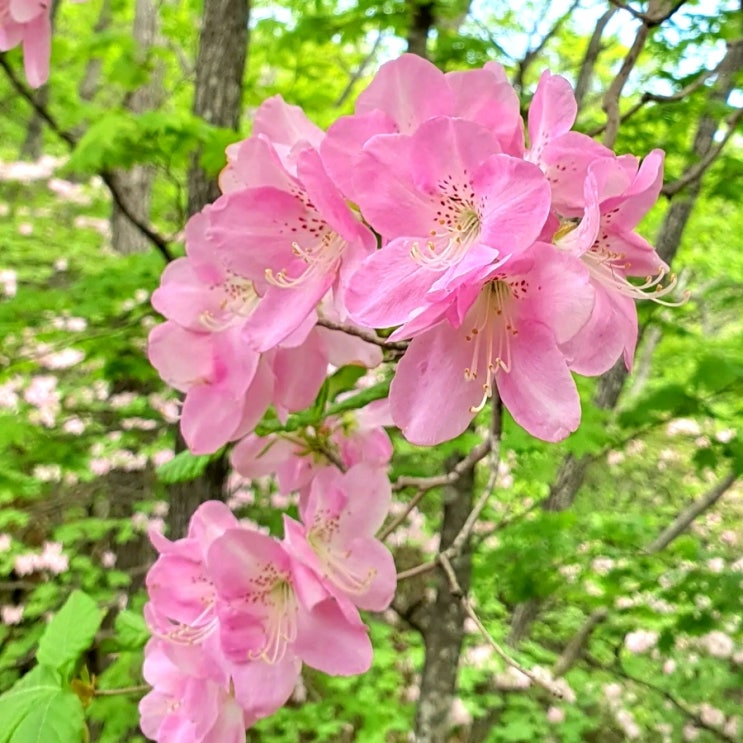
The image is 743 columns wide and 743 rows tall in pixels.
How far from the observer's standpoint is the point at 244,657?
77 cm

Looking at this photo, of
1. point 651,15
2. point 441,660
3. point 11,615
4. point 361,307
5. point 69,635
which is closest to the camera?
point 361,307

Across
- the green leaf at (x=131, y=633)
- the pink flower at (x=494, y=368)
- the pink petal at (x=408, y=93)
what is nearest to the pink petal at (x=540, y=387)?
the pink flower at (x=494, y=368)

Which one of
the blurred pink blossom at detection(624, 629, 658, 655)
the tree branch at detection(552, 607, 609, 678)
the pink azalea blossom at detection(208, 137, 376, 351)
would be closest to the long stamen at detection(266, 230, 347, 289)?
the pink azalea blossom at detection(208, 137, 376, 351)

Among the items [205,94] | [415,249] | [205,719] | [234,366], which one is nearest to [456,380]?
[415,249]

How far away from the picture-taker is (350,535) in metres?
0.89

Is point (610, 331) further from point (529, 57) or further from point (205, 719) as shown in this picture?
point (529, 57)

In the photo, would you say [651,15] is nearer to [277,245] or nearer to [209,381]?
[277,245]

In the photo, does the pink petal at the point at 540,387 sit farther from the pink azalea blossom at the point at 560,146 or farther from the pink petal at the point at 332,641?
the pink petal at the point at 332,641

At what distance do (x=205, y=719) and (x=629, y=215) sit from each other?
0.70m

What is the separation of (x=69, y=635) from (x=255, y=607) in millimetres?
366

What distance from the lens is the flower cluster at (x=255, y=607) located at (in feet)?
2.56

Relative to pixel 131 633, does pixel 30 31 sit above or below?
above

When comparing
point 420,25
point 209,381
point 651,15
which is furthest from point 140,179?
point 209,381

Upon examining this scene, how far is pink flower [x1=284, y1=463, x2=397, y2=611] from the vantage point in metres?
0.83
